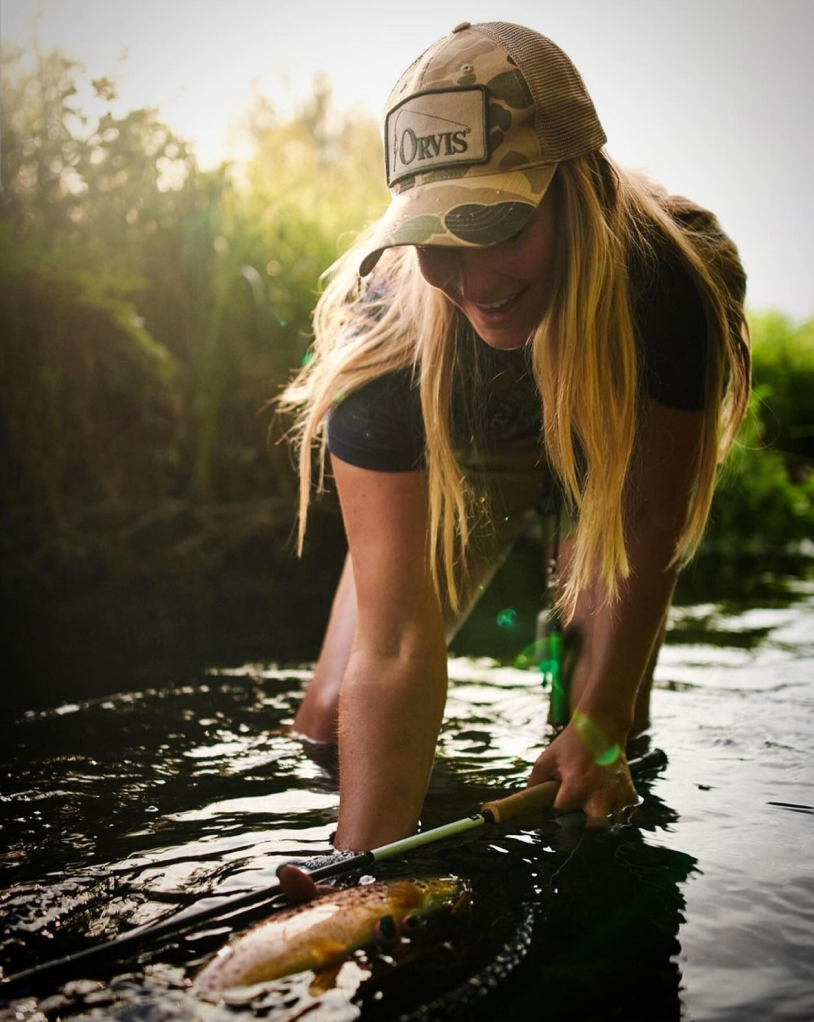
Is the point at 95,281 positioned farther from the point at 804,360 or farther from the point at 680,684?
the point at 804,360

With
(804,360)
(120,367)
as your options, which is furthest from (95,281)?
(804,360)

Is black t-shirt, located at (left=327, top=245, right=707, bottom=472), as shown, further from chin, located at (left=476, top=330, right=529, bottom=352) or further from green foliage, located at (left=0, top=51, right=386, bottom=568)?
green foliage, located at (left=0, top=51, right=386, bottom=568)

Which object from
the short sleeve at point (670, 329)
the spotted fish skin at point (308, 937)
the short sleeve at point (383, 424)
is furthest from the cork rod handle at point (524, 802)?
the short sleeve at point (670, 329)

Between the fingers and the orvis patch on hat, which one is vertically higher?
the orvis patch on hat

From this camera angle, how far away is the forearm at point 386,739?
2176mm

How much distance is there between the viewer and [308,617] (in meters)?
5.06

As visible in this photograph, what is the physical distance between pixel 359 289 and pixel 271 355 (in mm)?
4013

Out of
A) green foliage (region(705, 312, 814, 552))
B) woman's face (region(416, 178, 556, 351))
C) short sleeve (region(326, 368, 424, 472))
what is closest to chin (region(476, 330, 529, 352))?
woman's face (region(416, 178, 556, 351))

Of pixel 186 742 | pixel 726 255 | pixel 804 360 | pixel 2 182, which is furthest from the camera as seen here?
pixel 804 360

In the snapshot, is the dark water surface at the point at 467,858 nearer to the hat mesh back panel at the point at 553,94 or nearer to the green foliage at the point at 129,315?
the hat mesh back panel at the point at 553,94

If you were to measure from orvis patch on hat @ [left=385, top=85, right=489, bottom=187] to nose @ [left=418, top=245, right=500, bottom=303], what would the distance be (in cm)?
16

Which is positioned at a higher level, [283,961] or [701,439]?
[701,439]

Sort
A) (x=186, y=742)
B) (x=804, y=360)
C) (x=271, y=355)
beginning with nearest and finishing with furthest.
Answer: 1. (x=186, y=742)
2. (x=271, y=355)
3. (x=804, y=360)

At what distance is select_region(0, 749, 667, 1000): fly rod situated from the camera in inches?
64.1
